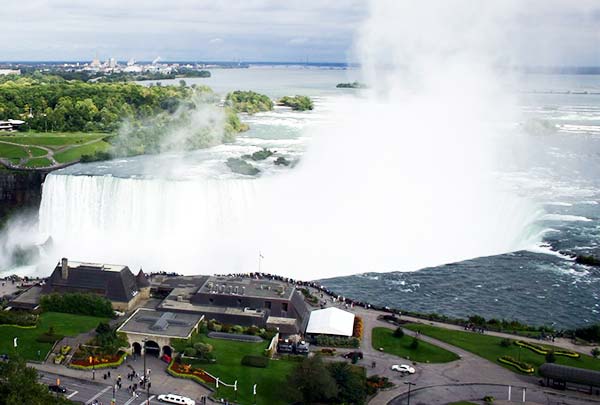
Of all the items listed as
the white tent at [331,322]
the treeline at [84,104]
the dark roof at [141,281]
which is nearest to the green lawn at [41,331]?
the dark roof at [141,281]

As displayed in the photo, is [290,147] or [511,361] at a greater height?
[290,147]

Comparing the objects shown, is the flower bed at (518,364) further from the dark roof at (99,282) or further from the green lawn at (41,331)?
the green lawn at (41,331)

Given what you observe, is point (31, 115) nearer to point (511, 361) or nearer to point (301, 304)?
point (301, 304)

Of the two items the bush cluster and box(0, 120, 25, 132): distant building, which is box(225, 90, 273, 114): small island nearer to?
box(0, 120, 25, 132): distant building

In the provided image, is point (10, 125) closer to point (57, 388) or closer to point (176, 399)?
point (57, 388)

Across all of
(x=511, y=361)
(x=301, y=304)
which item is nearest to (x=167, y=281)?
(x=301, y=304)

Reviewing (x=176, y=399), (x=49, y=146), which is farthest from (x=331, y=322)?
(x=49, y=146)

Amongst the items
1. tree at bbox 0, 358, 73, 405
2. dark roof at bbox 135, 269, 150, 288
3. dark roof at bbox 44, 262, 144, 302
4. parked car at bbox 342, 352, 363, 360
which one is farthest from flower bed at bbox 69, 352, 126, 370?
parked car at bbox 342, 352, 363, 360
